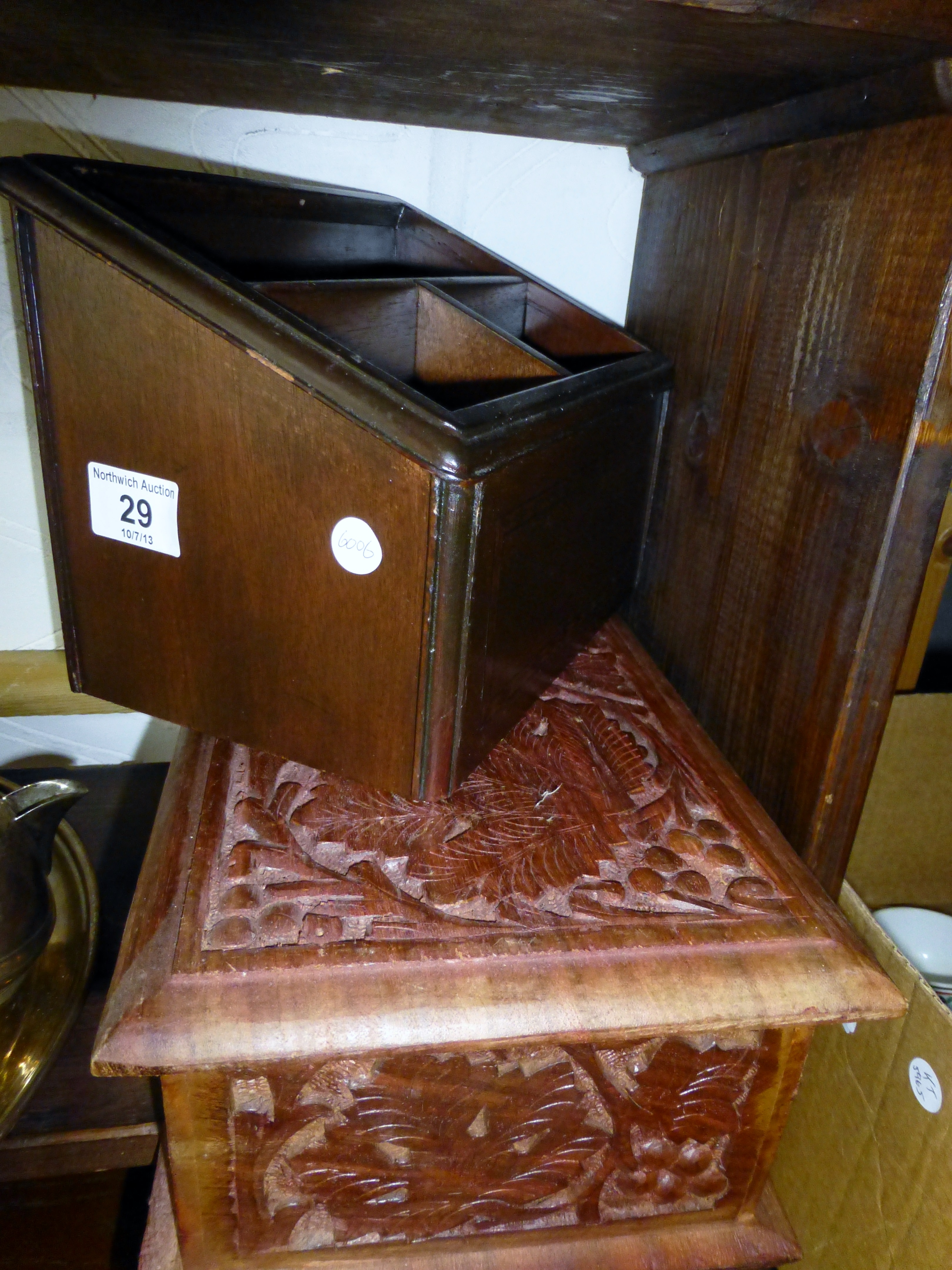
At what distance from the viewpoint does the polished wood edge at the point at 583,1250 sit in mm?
593

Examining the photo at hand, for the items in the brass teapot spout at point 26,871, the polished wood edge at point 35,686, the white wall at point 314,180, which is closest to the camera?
the brass teapot spout at point 26,871

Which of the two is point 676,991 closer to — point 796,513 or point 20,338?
point 796,513

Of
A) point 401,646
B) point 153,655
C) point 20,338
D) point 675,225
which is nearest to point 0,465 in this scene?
point 20,338

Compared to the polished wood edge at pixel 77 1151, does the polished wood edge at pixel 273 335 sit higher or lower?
higher

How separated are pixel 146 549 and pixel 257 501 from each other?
4.4 inches

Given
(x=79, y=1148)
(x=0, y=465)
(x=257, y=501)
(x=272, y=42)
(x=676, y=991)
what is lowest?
(x=79, y=1148)

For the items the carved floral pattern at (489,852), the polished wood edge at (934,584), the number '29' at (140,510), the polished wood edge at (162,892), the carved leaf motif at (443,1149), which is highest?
the number '29' at (140,510)

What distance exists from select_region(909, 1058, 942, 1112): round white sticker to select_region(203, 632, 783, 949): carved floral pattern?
0.18 meters

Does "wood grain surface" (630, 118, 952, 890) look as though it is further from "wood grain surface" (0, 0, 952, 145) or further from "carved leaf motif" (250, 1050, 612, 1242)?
"carved leaf motif" (250, 1050, 612, 1242)

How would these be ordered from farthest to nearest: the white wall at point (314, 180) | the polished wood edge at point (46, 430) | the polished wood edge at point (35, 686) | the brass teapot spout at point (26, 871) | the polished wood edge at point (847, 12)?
the polished wood edge at point (35, 686), the white wall at point (314, 180), the brass teapot spout at point (26, 871), the polished wood edge at point (46, 430), the polished wood edge at point (847, 12)

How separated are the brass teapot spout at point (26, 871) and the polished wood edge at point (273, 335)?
0.45 metres

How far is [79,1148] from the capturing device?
0.67m

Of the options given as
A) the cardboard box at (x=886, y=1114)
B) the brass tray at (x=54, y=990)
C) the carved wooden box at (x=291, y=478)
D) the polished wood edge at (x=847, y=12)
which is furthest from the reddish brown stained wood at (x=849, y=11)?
the brass tray at (x=54, y=990)

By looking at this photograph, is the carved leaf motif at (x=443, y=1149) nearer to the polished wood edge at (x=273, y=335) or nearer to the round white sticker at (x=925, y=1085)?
the round white sticker at (x=925, y=1085)
